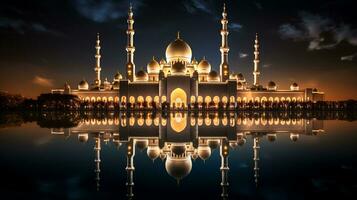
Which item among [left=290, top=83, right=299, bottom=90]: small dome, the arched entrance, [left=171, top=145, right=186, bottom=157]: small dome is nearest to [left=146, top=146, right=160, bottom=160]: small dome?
[left=171, top=145, right=186, bottom=157]: small dome

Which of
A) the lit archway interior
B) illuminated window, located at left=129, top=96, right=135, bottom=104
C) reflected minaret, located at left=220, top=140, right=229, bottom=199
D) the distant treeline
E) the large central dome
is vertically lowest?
reflected minaret, located at left=220, top=140, right=229, bottom=199

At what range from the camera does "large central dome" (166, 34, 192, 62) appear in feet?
118

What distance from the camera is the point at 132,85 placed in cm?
3497

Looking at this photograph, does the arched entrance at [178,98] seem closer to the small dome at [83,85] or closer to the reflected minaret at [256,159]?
the small dome at [83,85]

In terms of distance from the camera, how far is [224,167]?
5.01 m

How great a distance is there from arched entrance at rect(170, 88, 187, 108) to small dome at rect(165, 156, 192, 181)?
2803 centimetres

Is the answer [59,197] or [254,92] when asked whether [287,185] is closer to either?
[59,197]

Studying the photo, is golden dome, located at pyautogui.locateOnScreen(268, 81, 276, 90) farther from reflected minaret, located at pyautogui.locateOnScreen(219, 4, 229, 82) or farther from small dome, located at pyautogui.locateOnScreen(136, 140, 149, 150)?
small dome, located at pyautogui.locateOnScreen(136, 140, 149, 150)

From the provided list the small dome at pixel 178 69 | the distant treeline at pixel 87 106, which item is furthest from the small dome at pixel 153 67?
the distant treeline at pixel 87 106

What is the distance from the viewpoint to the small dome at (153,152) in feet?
19.0

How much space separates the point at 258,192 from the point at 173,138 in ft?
16.1

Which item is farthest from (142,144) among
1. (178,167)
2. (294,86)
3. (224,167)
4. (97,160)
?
(294,86)

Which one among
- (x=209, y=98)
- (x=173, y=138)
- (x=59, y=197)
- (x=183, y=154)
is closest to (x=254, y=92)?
(x=209, y=98)

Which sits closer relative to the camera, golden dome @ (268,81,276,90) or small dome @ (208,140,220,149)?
small dome @ (208,140,220,149)
